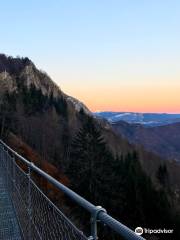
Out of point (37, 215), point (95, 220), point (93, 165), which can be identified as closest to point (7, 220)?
point (37, 215)

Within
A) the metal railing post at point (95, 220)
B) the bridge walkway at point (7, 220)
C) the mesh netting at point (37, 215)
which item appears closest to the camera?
the metal railing post at point (95, 220)

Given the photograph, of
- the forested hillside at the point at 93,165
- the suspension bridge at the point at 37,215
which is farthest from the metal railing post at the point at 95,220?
the forested hillside at the point at 93,165

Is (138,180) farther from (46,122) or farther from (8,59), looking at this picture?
(8,59)

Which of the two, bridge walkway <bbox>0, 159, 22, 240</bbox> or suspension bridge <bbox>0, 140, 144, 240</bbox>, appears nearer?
suspension bridge <bbox>0, 140, 144, 240</bbox>

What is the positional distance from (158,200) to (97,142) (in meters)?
12.7

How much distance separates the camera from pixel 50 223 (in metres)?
3.51

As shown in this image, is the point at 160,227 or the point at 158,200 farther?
the point at 158,200

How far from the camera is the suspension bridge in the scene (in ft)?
7.22

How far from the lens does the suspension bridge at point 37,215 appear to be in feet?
7.22

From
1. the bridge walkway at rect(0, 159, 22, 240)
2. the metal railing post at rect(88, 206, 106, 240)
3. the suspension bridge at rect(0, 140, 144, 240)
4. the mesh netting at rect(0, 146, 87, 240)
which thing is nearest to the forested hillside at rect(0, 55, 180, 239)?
the bridge walkway at rect(0, 159, 22, 240)

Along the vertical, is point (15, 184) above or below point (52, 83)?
below

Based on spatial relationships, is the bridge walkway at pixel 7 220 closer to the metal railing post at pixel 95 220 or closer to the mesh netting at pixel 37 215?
the mesh netting at pixel 37 215

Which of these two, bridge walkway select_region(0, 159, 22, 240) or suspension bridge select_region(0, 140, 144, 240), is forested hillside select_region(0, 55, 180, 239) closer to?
bridge walkway select_region(0, 159, 22, 240)

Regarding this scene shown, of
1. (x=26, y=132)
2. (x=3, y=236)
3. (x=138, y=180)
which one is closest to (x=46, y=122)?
(x=26, y=132)
